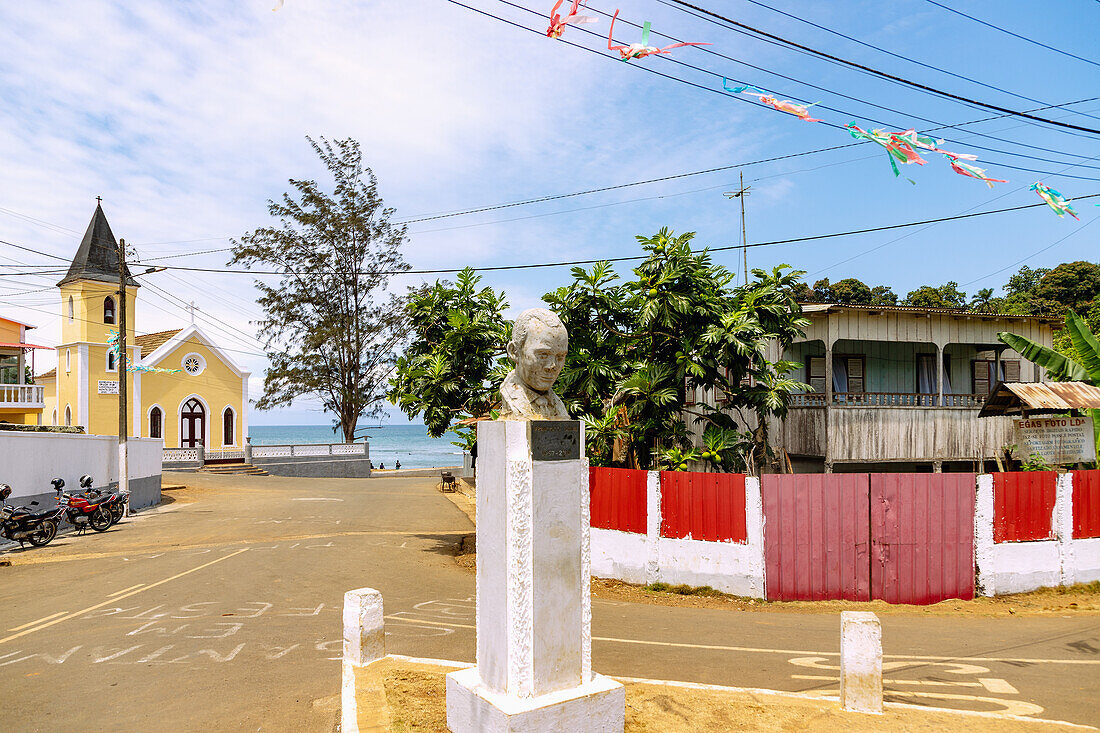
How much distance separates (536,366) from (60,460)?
19656 millimetres

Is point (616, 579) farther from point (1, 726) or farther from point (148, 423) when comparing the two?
point (148, 423)

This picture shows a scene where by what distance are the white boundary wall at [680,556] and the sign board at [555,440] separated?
6606 mm

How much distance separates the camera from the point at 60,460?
19.7 m

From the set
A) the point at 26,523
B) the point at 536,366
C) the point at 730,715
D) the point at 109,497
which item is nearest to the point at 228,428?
the point at 109,497

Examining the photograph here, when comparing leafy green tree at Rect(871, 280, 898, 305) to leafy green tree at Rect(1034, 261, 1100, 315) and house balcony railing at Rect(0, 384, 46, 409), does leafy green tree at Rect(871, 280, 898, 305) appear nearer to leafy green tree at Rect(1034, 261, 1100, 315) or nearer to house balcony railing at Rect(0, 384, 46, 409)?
leafy green tree at Rect(1034, 261, 1100, 315)

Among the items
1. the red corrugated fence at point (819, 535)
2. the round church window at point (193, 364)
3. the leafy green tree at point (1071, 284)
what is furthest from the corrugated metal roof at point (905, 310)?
the round church window at point (193, 364)

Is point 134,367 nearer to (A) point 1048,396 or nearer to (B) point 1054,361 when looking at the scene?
(A) point 1048,396

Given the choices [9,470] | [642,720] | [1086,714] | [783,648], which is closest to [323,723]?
[642,720]

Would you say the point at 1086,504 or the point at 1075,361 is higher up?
the point at 1075,361

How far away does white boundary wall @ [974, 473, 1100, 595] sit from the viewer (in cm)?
1121

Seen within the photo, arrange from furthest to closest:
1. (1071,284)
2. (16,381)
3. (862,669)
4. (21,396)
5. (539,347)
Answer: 1. (1071,284)
2. (16,381)
3. (21,396)
4. (862,669)
5. (539,347)

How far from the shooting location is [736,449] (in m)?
14.3

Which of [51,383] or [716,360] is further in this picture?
[51,383]

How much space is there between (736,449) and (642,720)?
9.28 m
